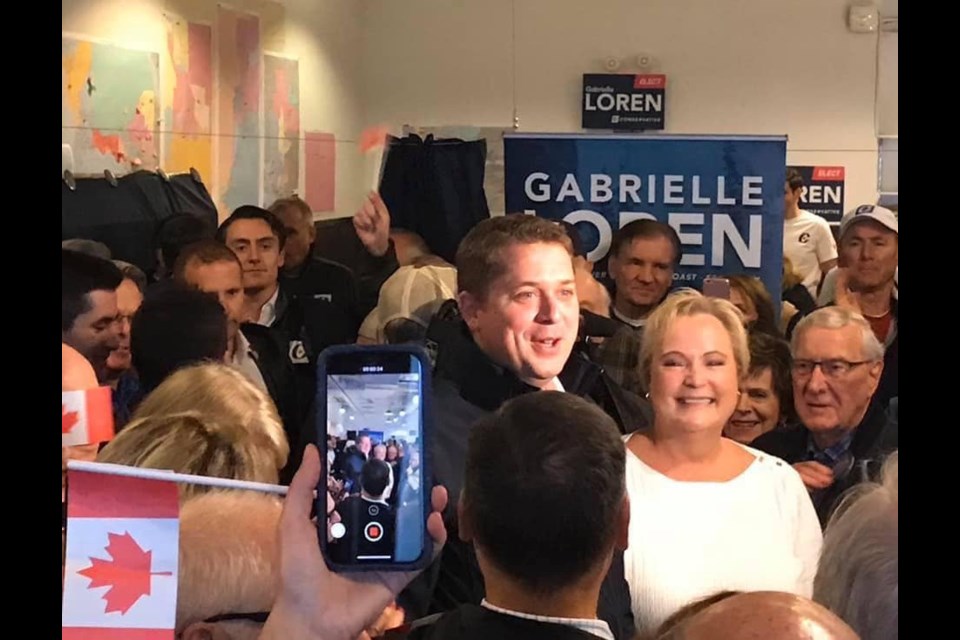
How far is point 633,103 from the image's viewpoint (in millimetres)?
1493

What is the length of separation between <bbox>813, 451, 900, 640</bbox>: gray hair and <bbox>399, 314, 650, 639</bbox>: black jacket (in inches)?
8.9

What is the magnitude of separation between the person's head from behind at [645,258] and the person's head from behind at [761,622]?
35 cm

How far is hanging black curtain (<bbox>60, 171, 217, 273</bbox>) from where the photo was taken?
1.57 metres

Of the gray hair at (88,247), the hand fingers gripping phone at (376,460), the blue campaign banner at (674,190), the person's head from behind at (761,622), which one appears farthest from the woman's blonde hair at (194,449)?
the person's head from behind at (761,622)

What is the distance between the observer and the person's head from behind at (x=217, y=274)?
1.59 m

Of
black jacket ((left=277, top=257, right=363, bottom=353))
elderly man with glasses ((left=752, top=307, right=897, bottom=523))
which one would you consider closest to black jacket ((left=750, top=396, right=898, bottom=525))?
elderly man with glasses ((left=752, top=307, right=897, bottom=523))

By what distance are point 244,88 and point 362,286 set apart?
0.88 ft

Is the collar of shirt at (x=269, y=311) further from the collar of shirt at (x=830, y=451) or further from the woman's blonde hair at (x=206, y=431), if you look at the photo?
the collar of shirt at (x=830, y=451)

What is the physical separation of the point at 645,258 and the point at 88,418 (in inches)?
27.0

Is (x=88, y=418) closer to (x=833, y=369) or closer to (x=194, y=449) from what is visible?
(x=194, y=449)

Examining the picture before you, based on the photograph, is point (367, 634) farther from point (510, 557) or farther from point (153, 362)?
point (153, 362)

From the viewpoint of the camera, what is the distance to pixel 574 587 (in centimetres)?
144

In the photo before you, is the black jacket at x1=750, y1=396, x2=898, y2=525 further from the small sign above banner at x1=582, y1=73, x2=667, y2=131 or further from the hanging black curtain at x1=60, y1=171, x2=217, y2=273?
the hanging black curtain at x1=60, y1=171, x2=217, y2=273

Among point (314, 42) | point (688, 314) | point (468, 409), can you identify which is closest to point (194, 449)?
point (468, 409)
